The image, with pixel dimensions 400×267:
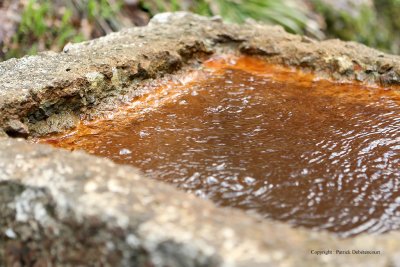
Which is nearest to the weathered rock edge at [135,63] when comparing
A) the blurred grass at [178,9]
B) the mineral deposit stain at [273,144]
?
the mineral deposit stain at [273,144]

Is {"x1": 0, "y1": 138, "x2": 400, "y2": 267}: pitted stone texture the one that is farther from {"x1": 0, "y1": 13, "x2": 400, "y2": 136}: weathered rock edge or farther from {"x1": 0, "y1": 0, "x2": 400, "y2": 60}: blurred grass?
{"x1": 0, "y1": 0, "x2": 400, "y2": 60}: blurred grass

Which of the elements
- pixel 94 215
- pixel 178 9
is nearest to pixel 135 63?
pixel 94 215

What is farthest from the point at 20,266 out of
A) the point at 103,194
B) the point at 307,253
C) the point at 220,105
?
the point at 220,105

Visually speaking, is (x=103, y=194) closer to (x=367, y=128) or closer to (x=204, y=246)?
(x=204, y=246)

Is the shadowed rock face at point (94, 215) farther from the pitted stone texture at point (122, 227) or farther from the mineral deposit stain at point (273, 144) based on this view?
the mineral deposit stain at point (273, 144)

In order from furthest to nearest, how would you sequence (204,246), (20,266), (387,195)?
(387,195) < (20,266) < (204,246)

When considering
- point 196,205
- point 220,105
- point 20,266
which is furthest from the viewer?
point 220,105

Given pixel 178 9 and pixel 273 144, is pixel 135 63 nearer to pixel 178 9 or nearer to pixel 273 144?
pixel 273 144
